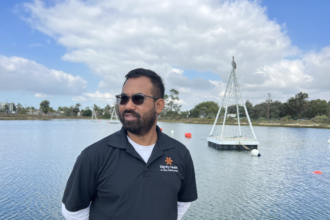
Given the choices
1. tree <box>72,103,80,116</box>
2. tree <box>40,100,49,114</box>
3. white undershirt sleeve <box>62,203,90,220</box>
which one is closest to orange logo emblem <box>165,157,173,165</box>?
white undershirt sleeve <box>62,203,90,220</box>

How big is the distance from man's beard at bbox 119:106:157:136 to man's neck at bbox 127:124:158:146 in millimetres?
40

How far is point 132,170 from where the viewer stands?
195 centimetres

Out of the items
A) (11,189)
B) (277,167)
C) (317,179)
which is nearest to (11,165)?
(11,189)

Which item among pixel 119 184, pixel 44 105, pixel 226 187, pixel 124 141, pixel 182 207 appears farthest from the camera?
pixel 44 105

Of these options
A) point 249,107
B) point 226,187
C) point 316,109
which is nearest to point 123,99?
point 226,187

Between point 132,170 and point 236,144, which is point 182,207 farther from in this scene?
point 236,144

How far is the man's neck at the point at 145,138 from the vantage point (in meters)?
2.13

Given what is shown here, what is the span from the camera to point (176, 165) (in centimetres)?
214

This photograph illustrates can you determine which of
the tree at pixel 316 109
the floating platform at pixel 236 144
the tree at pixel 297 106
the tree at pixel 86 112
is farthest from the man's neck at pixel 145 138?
the tree at pixel 86 112

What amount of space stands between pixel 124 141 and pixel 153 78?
624mm

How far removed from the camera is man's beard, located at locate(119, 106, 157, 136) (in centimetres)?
206

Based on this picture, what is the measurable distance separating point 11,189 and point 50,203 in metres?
3.07

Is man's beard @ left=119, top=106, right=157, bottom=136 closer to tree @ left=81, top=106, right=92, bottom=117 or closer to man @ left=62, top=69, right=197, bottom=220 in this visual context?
man @ left=62, top=69, right=197, bottom=220

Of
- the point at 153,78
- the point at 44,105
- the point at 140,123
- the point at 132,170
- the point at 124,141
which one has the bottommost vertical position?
the point at 132,170
